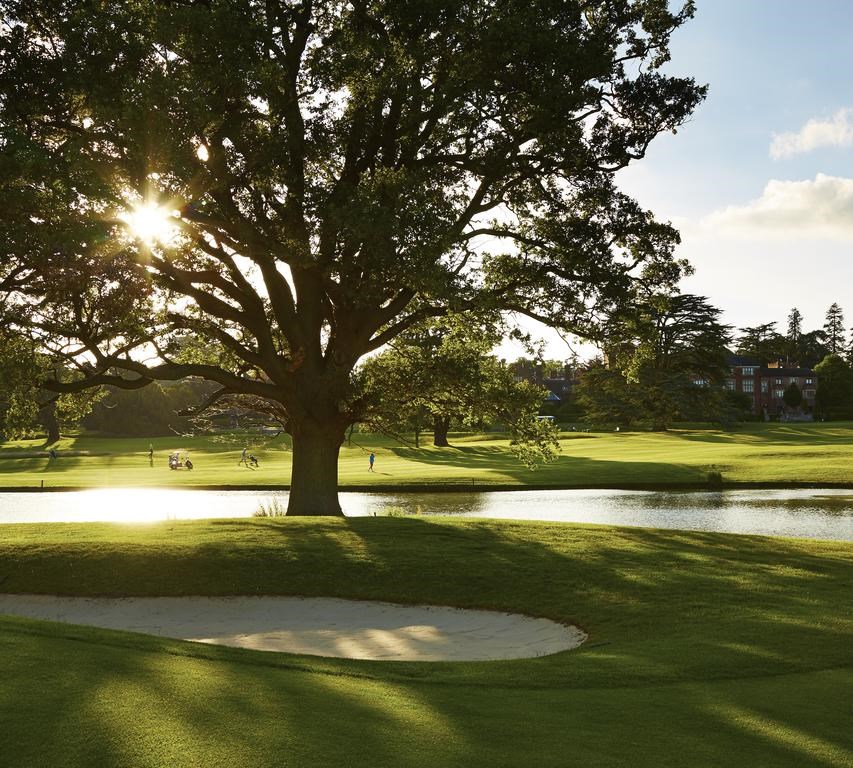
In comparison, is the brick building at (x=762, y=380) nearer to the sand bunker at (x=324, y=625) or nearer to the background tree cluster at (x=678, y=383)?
the background tree cluster at (x=678, y=383)

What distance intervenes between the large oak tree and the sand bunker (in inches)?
269

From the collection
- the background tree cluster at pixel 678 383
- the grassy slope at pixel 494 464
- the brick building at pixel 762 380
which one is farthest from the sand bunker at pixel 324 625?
the brick building at pixel 762 380

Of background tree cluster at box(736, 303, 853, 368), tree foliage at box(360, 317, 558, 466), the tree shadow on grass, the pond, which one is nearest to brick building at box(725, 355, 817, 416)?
background tree cluster at box(736, 303, 853, 368)

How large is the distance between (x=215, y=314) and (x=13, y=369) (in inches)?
218

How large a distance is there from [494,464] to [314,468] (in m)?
31.7

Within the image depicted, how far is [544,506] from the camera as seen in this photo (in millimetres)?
34938

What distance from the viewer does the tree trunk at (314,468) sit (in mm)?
24750

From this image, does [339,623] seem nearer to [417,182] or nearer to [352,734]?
[352,734]

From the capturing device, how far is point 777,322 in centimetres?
12631

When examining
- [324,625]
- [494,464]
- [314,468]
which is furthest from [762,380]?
[324,625]

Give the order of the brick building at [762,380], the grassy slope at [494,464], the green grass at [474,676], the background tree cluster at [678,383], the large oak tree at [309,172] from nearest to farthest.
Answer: the green grass at [474,676]
the large oak tree at [309,172]
the grassy slope at [494,464]
the background tree cluster at [678,383]
the brick building at [762,380]

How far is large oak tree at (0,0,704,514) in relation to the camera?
17.4m

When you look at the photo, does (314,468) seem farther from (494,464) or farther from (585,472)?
(494,464)

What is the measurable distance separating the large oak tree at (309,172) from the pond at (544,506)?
8086mm
